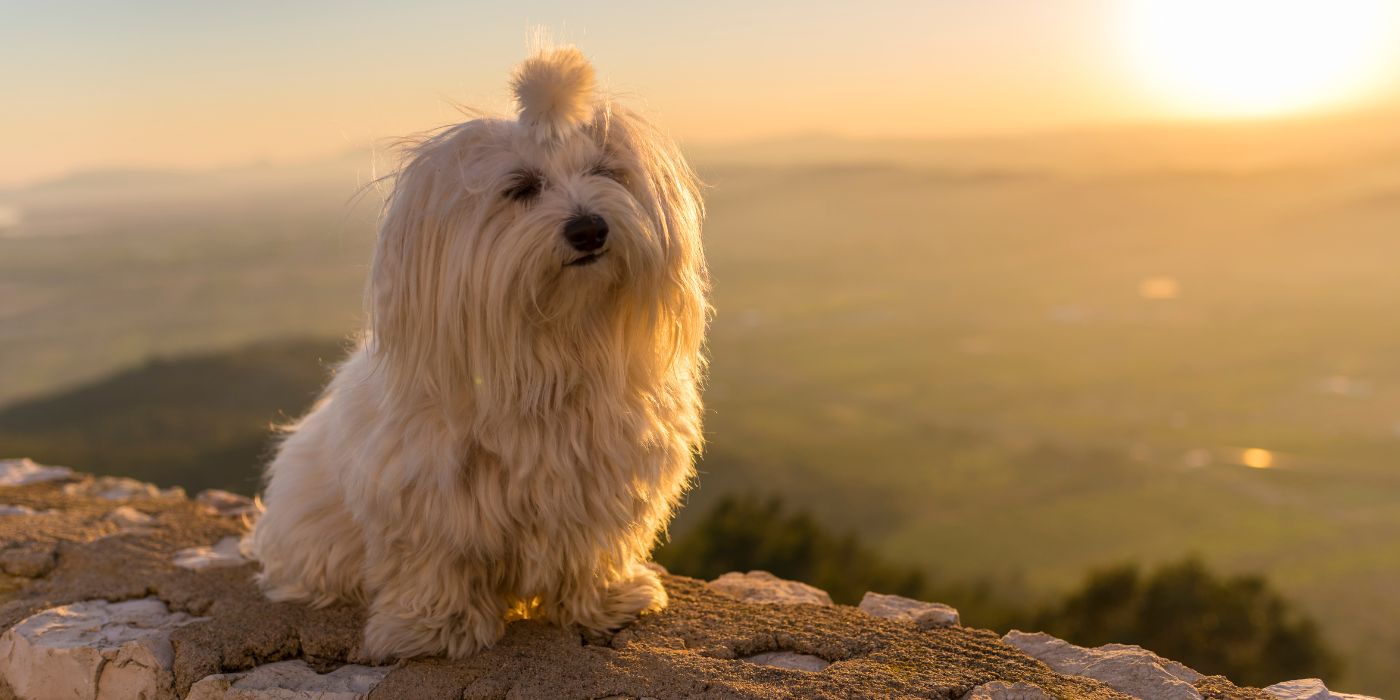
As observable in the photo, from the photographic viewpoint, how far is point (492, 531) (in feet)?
12.4

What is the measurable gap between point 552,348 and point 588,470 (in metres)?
0.53

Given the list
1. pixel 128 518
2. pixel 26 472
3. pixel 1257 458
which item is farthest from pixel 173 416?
pixel 1257 458

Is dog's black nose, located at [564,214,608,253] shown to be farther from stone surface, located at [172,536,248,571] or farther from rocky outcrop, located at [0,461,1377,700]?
stone surface, located at [172,536,248,571]

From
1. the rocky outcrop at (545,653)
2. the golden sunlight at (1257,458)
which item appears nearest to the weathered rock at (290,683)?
Result: the rocky outcrop at (545,653)

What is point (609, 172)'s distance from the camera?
355cm

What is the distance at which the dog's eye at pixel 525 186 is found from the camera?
340 cm

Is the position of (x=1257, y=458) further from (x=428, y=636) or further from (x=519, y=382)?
(x=519, y=382)

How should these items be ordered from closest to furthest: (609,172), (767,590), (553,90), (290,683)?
(553,90), (609,172), (290,683), (767,590)

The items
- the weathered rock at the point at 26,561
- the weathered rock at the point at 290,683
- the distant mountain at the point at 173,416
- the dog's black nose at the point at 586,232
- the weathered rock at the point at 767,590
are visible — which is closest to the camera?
the dog's black nose at the point at 586,232

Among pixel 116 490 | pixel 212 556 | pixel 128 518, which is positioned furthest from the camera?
pixel 116 490

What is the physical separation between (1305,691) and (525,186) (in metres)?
3.71

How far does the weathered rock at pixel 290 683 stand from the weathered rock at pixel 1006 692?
89.1 inches

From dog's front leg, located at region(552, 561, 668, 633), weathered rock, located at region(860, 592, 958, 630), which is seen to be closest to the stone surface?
dog's front leg, located at region(552, 561, 668, 633)

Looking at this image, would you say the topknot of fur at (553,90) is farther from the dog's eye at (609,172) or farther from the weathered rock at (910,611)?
the weathered rock at (910,611)
